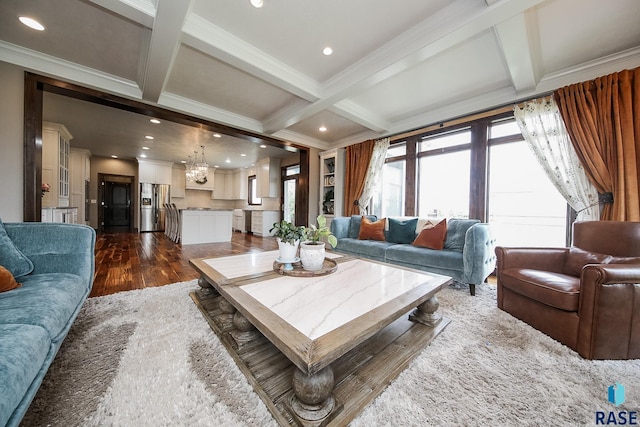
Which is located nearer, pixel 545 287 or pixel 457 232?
pixel 545 287

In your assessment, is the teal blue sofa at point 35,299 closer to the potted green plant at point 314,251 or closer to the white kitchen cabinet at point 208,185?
the potted green plant at point 314,251

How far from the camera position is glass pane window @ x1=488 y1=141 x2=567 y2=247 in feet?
9.44

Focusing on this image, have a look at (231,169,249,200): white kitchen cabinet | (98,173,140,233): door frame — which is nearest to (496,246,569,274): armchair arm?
(231,169,249,200): white kitchen cabinet

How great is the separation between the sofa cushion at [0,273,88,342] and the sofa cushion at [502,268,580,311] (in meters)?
2.73

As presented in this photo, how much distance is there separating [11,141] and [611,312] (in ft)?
17.4

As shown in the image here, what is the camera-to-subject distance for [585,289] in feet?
4.54

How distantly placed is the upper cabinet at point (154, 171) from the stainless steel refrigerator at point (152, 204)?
17 centimetres

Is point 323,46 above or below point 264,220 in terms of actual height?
above

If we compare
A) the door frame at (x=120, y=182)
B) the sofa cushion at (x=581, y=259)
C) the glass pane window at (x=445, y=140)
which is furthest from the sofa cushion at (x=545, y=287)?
the door frame at (x=120, y=182)

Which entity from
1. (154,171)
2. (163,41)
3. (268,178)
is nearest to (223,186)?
(154,171)

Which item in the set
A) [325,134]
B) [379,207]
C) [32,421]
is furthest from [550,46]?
[32,421]

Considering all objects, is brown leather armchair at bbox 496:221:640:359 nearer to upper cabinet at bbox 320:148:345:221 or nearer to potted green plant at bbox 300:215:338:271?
potted green plant at bbox 300:215:338:271

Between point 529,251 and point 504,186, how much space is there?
5.34ft

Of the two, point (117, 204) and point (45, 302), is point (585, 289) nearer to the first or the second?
point (45, 302)
